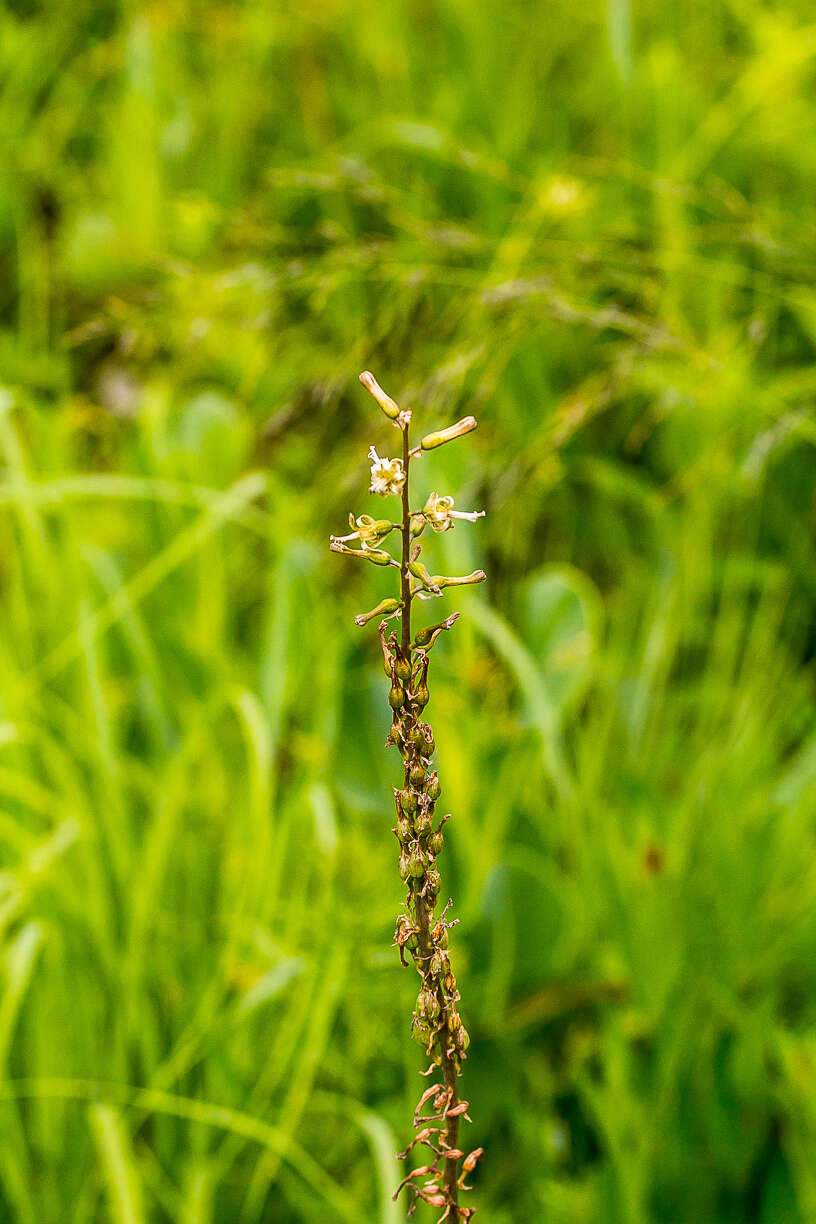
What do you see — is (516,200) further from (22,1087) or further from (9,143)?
(22,1087)

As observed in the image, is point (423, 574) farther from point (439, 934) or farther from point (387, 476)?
point (439, 934)

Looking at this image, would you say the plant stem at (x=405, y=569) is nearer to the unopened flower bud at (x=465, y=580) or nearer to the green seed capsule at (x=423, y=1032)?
the unopened flower bud at (x=465, y=580)

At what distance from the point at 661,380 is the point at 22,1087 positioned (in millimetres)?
1275

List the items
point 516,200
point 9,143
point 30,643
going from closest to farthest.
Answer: point 30,643
point 516,200
point 9,143

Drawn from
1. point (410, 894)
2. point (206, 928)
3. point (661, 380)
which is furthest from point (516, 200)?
point (410, 894)

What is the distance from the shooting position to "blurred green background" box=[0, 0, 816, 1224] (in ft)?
4.44

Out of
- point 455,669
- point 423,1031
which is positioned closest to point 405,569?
point 423,1031

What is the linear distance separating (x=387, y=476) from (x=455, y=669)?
1.20 meters

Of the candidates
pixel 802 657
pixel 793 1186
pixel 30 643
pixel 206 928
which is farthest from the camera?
pixel 802 657

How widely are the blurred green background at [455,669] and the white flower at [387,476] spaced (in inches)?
31.8

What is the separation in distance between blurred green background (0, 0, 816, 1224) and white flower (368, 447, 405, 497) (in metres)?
0.81

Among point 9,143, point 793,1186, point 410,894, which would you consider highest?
point 9,143

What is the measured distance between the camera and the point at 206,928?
1.61m

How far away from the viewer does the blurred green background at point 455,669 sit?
1.35m
